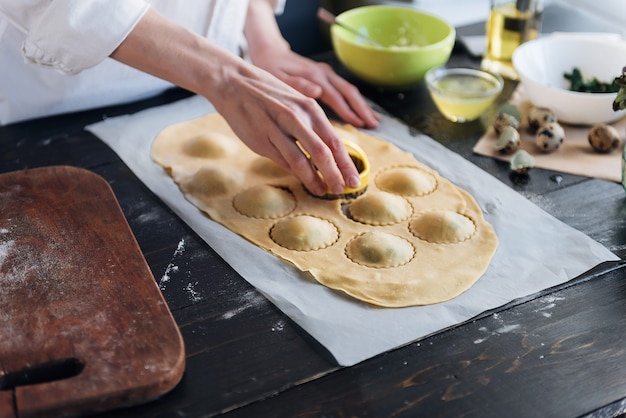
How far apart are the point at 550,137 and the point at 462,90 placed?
26 cm

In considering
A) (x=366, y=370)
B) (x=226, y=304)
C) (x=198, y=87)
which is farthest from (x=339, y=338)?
(x=198, y=87)

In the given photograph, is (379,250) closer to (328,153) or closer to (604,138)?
(328,153)

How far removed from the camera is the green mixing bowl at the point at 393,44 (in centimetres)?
171

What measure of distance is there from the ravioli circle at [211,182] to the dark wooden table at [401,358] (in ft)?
0.34

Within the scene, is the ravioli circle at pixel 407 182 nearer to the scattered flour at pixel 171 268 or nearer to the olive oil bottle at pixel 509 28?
the scattered flour at pixel 171 268

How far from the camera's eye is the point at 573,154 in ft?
4.99

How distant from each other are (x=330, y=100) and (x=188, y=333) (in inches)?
30.7

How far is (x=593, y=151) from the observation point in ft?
5.03

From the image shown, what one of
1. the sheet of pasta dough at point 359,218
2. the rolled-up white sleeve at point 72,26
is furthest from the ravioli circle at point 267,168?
the rolled-up white sleeve at point 72,26

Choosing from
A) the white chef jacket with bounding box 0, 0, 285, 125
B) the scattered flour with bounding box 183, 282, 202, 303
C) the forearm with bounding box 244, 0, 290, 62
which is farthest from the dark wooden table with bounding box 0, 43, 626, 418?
the forearm with bounding box 244, 0, 290, 62

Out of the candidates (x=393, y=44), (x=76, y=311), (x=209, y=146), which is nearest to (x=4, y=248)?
(x=76, y=311)

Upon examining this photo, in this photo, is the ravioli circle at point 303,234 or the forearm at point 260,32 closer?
the ravioli circle at point 303,234

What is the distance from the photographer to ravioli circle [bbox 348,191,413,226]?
52.6 inches

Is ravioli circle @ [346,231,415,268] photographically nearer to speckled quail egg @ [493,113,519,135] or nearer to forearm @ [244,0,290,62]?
speckled quail egg @ [493,113,519,135]
